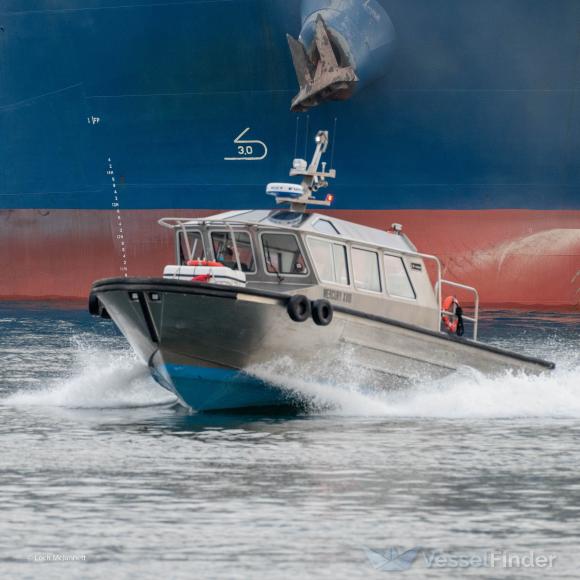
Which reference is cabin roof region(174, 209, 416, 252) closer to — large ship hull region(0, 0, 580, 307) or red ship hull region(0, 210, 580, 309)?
large ship hull region(0, 0, 580, 307)

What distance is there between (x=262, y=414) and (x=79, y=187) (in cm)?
1509

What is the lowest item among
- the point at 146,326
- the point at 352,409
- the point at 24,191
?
the point at 352,409

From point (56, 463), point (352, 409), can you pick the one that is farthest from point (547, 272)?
point (56, 463)

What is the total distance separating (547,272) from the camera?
25.5 metres

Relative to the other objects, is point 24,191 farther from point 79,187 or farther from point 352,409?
point 352,409

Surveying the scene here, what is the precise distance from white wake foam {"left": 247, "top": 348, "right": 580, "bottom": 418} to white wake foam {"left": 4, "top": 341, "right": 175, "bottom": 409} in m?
2.11

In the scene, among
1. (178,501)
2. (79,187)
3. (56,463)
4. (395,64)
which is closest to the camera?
(178,501)

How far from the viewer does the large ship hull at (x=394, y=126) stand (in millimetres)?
25391

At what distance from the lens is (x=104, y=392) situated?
50.3 feet

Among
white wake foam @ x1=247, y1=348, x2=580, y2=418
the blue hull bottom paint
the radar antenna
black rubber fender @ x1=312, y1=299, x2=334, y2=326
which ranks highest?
the radar antenna

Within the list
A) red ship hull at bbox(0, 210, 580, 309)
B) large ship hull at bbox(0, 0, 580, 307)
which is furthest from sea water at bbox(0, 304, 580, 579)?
large ship hull at bbox(0, 0, 580, 307)

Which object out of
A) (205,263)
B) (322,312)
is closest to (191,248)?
(205,263)

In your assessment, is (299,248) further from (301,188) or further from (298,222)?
(301,188)

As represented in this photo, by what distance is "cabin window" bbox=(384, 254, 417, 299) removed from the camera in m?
14.5
